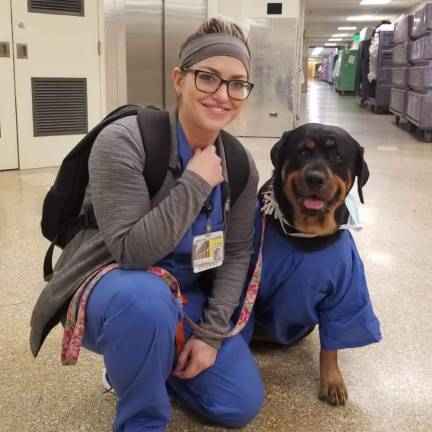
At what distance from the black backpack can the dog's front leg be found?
66 cm

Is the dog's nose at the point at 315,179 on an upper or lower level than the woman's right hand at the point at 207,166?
lower

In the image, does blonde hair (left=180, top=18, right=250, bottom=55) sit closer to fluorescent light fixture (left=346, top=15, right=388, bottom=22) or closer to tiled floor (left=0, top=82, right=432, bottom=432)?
tiled floor (left=0, top=82, right=432, bottom=432)

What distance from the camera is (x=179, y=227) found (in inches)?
56.6

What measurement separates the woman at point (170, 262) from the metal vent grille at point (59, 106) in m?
4.20

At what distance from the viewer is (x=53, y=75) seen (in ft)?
17.9

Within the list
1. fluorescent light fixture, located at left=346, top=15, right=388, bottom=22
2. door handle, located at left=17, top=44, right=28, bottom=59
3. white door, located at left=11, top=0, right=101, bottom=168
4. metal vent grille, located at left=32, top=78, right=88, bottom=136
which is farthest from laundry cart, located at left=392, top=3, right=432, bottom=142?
fluorescent light fixture, located at left=346, top=15, right=388, bottom=22

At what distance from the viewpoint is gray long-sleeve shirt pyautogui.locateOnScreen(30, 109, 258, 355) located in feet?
4.68

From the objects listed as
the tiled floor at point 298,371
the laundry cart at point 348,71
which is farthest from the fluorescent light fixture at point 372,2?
the tiled floor at point 298,371

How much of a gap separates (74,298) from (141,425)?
1.23 ft

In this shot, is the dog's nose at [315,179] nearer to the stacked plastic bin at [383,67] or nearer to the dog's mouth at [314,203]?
the dog's mouth at [314,203]

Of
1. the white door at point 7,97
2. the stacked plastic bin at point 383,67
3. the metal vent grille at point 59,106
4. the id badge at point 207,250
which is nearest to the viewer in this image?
the id badge at point 207,250

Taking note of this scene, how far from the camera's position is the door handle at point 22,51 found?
5.18 m

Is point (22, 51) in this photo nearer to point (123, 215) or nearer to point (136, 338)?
point (123, 215)

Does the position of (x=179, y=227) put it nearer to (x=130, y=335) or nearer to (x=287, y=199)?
(x=130, y=335)
